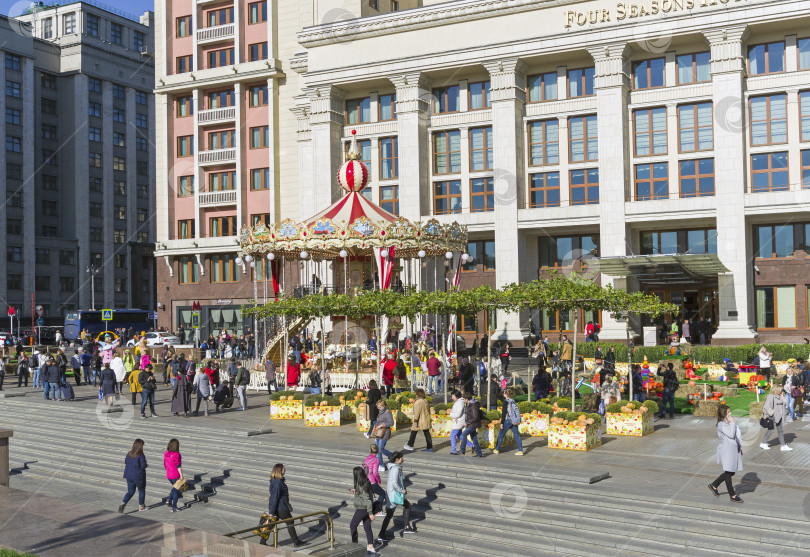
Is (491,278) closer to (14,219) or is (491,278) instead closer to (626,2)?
(626,2)

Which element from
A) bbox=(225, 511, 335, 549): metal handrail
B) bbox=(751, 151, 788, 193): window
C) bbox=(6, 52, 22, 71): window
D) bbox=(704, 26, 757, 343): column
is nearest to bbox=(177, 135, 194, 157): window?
bbox=(704, 26, 757, 343): column

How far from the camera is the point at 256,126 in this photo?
62.7 metres

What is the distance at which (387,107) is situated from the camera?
55438mm

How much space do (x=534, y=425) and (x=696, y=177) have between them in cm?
2826

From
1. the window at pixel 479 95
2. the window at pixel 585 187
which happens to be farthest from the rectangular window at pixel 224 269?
the window at pixel 585 187

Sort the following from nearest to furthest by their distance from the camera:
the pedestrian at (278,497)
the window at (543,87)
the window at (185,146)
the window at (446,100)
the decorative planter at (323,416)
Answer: the pedestrian at (278,497) → the decorative planter at (323,416) → the window at (543,87) → the window at (446,100) → the window at (185,146)

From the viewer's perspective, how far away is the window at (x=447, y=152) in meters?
53.2

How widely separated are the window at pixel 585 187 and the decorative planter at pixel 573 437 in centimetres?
2917

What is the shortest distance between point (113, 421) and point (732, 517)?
1963 cm

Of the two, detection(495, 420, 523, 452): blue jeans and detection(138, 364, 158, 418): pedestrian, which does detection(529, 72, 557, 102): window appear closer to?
detection(138, 364, 158, 418): pedestrian

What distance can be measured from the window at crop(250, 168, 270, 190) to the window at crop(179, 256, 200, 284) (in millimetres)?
7709

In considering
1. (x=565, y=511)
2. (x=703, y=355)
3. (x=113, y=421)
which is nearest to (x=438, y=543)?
(x=565, y=511)

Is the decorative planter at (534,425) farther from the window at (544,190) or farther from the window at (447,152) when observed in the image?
the window at (447,152)

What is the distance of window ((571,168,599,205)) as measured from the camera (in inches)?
1941
